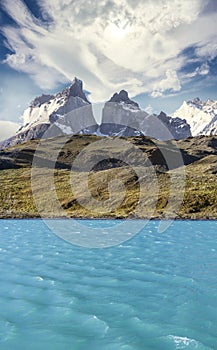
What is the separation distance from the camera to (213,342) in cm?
1485

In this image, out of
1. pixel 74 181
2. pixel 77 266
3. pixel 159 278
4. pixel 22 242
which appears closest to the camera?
pixel 159 278

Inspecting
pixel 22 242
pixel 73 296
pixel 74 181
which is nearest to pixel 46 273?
pixel 73 296

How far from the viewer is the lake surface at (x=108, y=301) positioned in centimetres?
1529

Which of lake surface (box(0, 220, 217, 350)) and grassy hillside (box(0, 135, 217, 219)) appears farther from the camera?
grassy hillside (box(0, 135, 217, 219))

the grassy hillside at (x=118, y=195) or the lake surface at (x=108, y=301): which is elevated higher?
the grassy hillside at (x=118, y=195)

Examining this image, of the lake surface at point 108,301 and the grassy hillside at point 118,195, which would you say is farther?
the grassy hillside at point 118,195

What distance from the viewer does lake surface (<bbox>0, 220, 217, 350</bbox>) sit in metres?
15.3

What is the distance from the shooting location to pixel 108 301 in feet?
67.3

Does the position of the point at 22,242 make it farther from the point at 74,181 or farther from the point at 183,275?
the point at 74,181

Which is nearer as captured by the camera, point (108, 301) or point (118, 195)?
point (108, 301)

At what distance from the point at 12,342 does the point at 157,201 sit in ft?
307

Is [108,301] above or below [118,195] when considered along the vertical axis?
below

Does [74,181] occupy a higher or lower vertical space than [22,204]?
higher

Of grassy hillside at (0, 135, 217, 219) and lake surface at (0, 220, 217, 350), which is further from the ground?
Result: grassy hillside at (0, 135, 217, 219)
